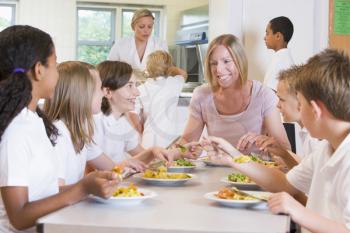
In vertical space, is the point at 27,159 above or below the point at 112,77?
below

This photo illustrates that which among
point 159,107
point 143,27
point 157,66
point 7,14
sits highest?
point 7,14

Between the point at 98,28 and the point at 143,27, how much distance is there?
211cm

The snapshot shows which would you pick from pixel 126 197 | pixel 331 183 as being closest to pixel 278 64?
pixel 331 183

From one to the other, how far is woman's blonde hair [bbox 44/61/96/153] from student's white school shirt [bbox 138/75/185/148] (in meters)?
1.76

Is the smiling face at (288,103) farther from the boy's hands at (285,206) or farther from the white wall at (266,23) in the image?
the white wall at (266,23)

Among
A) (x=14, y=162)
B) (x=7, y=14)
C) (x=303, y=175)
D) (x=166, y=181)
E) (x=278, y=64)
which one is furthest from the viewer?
(x=7, y=14)

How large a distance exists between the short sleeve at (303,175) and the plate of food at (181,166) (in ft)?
1.68

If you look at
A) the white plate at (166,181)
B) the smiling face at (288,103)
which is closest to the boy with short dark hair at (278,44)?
the smiling face at (288,103)

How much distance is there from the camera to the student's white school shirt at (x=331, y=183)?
1.28 m

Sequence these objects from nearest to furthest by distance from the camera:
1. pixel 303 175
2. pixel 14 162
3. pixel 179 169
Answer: pixel 14 162
pixel 303 175
pixel 179 169

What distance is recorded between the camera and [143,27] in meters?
4.05

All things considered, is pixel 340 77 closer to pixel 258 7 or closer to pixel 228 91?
pixel 228 91

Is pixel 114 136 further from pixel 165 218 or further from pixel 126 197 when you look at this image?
pixel 165 218

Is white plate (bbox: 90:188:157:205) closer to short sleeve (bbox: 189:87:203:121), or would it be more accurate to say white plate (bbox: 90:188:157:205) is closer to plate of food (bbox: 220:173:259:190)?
plate of food (bbox: 220:173:259:190)
